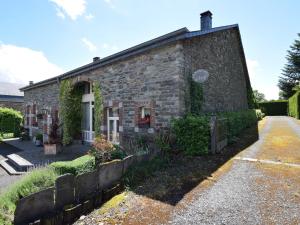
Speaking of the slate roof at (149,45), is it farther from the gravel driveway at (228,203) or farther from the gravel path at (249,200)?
the gravel path at (249,200)

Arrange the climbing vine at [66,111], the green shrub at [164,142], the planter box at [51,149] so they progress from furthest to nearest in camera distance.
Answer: the climbing vine at [66,111] < the planter box at [51,149] < the green shrub at [164,142]

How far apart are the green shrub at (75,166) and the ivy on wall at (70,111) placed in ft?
24.1

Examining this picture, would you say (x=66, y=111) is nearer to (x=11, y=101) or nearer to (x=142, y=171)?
(x=142, y=171)

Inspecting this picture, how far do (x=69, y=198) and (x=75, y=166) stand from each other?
4.59 feet

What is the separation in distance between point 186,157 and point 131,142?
2794 millimetres

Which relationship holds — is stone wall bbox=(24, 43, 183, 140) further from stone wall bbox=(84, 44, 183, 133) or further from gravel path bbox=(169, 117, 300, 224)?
gravel path bbox=(169, 117, 300, 224)

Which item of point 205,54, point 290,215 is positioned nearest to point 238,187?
point 290,215

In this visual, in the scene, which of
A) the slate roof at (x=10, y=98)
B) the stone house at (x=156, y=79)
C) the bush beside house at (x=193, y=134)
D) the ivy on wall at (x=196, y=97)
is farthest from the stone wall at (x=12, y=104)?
the bush beside house at (x=193, y=134)

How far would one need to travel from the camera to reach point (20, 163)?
28.5ft

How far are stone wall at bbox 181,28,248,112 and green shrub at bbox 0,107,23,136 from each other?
18.1 metres

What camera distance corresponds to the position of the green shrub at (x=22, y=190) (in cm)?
396

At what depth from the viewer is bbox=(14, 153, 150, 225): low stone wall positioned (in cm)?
365

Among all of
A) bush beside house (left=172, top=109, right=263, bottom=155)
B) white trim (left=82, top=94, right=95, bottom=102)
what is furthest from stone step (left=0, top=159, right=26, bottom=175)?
bush beside house (left=172, top=109, right=263, bottom=155)

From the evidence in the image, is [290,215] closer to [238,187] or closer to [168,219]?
[238,187]
